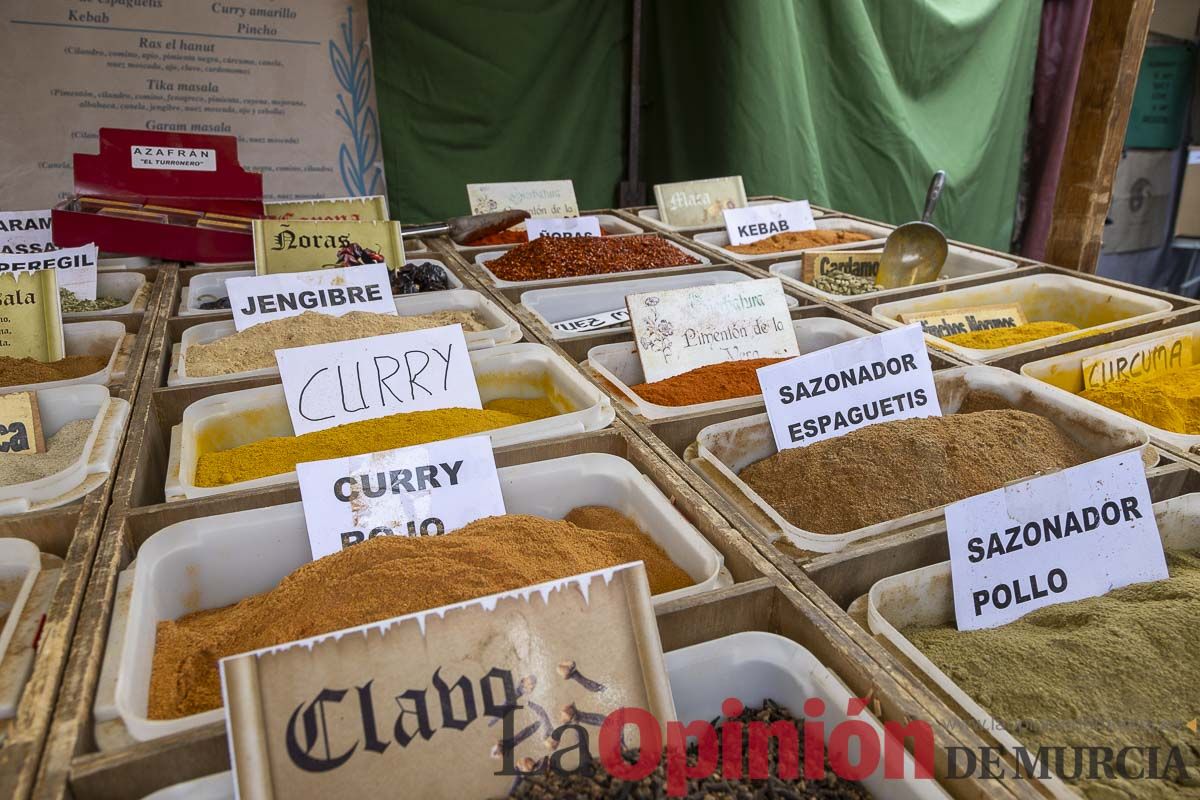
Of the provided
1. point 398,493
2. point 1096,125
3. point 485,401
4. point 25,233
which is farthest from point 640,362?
point 25,233

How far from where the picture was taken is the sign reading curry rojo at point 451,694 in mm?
548

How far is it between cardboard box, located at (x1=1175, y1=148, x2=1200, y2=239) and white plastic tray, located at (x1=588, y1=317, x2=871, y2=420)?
4.56 m

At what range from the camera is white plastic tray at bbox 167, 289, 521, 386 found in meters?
1.24

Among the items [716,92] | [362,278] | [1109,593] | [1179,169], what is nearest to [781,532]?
[1109,593]

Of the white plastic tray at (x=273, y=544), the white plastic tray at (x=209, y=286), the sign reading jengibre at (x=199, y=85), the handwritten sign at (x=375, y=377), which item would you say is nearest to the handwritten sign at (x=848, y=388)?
the white plastic tray at (x=273, y=544)

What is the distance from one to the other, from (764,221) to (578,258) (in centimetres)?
70

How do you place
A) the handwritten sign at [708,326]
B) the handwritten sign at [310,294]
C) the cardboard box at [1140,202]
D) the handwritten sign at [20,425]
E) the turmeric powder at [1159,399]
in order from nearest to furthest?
1. the handwritten sign at [20,425]
2. the turmeric powder at [1159,399]
3. the handwritten sign at [708,326]
4. the handwritten sign at [310,294]
5. the cardboard box at [1140,202]

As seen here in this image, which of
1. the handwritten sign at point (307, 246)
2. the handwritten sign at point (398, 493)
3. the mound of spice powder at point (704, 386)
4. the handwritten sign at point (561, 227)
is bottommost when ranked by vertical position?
the handwritten sign at point (398, 493)

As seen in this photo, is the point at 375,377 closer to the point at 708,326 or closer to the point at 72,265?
the point at 708,326

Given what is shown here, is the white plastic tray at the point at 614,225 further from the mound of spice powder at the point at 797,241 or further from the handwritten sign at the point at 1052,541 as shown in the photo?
the handwritten sign at the point at 1052,541

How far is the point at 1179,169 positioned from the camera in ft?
15.6

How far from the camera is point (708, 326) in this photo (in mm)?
1374

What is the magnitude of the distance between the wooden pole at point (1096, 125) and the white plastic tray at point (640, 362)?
801mm

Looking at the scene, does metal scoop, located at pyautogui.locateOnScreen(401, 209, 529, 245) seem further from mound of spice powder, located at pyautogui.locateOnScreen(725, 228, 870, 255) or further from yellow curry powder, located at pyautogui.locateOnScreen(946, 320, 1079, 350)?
yellow curry powder, located at pyautogui.locateOnScreen(946, 320, 1079, 350)
